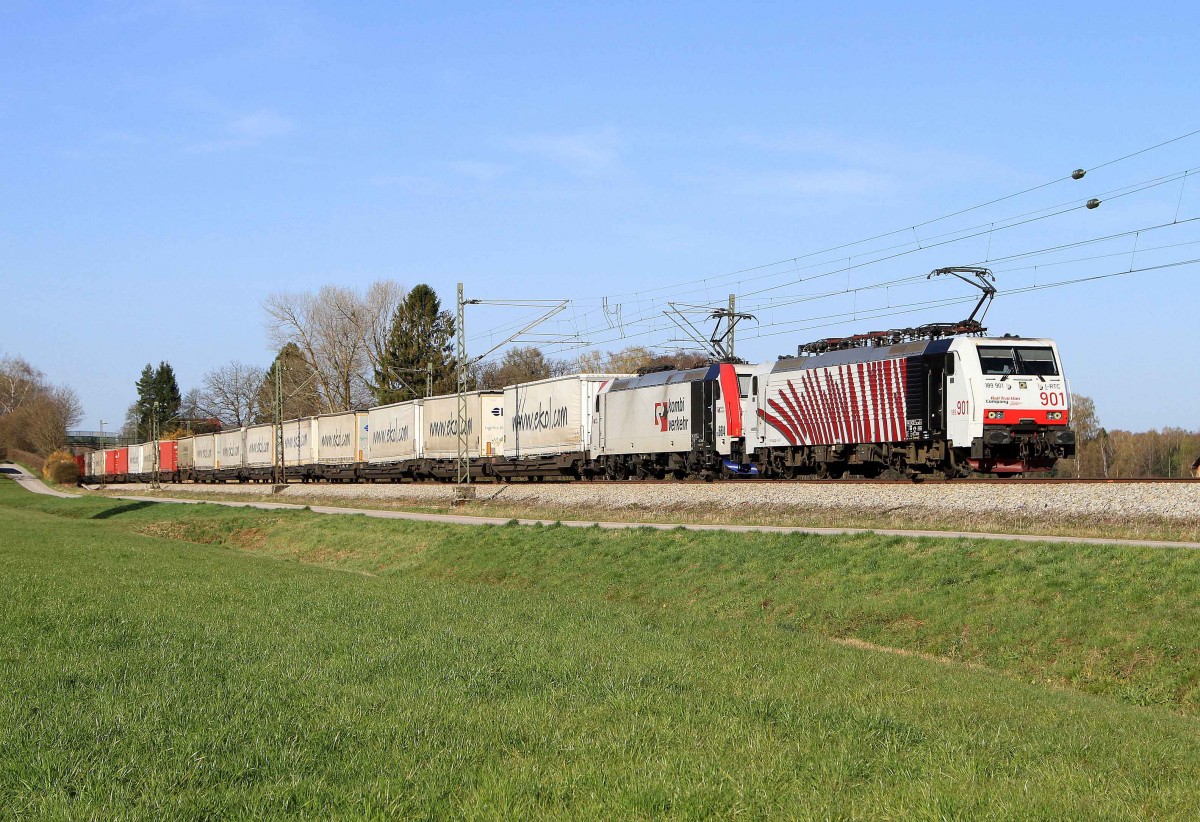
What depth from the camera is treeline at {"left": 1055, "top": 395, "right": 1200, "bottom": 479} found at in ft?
258

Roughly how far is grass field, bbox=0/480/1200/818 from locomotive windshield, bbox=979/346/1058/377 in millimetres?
9028

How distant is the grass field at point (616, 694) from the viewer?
19.1ft

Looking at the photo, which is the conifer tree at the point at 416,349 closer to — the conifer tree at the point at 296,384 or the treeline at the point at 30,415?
the conifer tree at the point at 296,384

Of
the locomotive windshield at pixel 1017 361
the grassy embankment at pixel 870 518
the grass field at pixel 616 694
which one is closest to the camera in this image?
the grass field at pixel 616 694

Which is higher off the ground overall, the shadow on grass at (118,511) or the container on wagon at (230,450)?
the container on wagon at (230,450)

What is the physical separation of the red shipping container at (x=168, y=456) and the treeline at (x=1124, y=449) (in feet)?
245

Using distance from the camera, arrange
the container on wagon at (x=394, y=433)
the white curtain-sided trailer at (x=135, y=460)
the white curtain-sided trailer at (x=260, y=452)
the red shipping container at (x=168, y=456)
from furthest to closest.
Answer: the white curtain-sided trailer at (x=135, y=460)
the red shipping container at (x=168, y=456)
the white curtain-sided trailer at (x=260, y=452)
the container on wagon at (x=394, y=433)

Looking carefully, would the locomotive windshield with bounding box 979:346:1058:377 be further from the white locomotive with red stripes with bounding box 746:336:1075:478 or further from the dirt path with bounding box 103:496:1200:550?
the dirt path with bounding box 103:496:1200:550

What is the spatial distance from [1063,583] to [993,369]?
12.1 metres

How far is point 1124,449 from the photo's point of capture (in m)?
87.3

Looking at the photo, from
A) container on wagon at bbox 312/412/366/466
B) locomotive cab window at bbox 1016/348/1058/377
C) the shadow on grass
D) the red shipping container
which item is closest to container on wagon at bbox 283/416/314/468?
container on wagon at bbox 312/412/366/466

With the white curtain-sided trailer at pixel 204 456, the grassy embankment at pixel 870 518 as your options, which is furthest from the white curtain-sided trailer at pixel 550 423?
the white curtain-sided trailer at pixel 204 456

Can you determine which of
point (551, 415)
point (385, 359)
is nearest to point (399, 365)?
point (385, 359)

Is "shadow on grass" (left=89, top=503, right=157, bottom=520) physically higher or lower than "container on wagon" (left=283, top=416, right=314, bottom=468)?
lower
